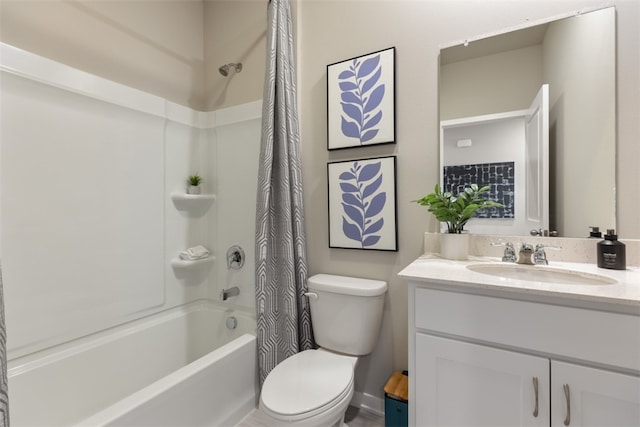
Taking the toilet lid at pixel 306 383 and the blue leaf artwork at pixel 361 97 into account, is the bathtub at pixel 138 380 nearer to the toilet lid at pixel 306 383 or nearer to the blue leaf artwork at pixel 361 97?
the toilet lid at pixel 306 383

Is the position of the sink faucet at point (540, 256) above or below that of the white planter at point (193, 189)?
below

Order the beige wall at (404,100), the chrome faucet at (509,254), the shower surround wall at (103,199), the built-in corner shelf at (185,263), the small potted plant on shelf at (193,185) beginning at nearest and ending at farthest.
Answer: the beige wall at (404,100), the chrome faucet at (509,254), the shower surround wall at (103,199), the built-in corner shelf at (185,263), the small potted plant on shelf at (193,185)

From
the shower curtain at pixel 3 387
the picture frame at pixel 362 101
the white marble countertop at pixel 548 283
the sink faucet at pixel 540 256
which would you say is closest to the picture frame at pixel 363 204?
the picture frame at pixel 362 101

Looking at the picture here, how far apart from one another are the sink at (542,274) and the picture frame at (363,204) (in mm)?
471

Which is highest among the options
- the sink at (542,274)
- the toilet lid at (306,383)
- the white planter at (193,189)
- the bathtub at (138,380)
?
the white planter at (193,189)

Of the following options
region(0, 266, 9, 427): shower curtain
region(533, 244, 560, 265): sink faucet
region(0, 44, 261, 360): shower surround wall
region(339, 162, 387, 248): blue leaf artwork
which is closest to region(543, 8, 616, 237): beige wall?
region(533, 244, 560, 265): sink faucet

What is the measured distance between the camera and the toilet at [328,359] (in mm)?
1133

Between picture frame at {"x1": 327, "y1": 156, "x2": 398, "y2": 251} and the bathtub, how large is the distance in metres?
0.84

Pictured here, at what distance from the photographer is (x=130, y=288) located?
187 cm

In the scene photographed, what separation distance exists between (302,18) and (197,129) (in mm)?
1127

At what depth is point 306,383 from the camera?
128 centimetres

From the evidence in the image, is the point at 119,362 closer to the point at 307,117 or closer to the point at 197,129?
the point at 197,129

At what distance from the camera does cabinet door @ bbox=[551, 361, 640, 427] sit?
836 mm

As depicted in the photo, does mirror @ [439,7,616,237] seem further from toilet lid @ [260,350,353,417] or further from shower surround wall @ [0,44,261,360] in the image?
shower surround wall @ [0,44,261,360]
